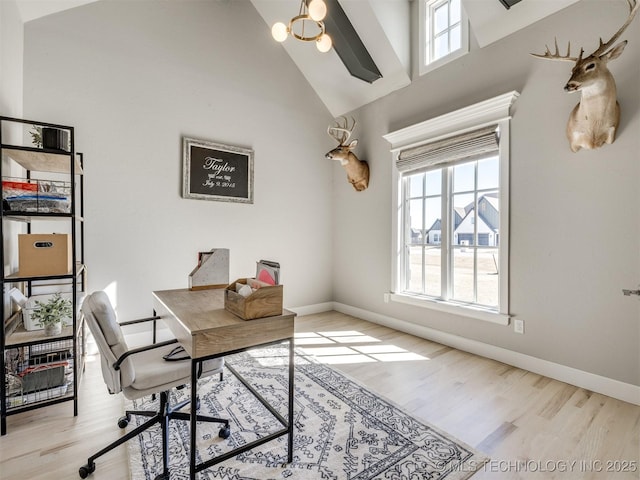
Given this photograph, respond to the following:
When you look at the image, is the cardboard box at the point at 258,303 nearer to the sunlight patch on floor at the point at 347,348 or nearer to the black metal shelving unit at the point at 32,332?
the black metal shelving unit at the point at 32,332

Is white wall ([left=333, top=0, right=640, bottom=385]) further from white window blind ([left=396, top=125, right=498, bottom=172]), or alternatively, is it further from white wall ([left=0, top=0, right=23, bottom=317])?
white wall ([left=0, top=0, right=23, bottom=317])

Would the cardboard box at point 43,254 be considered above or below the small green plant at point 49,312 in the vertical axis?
above

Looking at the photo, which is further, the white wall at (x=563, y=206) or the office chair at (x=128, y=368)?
the white wall at (x=563, y=206)

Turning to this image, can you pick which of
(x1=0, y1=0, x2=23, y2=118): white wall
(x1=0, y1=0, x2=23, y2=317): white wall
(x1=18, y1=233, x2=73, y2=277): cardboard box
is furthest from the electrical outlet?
(x1=0, y1=0, x2=23, y2=118): white wall

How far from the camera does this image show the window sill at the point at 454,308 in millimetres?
3031

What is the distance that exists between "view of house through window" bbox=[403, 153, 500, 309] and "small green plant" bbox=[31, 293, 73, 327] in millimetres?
3463

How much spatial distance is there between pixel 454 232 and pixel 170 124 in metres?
3.45

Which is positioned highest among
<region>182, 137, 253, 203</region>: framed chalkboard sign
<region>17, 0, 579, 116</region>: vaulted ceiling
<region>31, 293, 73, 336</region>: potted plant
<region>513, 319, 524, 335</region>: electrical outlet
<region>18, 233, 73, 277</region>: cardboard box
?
<region>17, 0, 579, 116</region>: vaulted ceiling

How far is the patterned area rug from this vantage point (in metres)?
Answer: 1.65

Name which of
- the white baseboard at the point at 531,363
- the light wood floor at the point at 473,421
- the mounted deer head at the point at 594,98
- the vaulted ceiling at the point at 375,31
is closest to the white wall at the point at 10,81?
the vaulted ceiling at the point at 375,31

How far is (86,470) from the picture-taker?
1.59 metres

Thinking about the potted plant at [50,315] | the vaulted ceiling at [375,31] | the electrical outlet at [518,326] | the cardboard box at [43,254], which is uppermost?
the vaulted ceiling at [375,31]

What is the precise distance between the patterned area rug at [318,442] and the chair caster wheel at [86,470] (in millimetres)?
181

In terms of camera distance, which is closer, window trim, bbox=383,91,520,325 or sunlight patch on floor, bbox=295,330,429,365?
window trim, bbox=383,91,520,325
